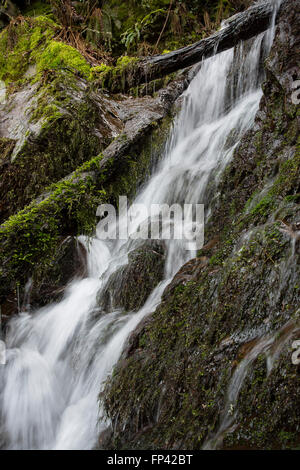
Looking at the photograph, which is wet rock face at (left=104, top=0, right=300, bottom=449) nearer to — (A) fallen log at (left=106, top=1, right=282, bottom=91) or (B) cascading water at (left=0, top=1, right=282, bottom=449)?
(B) cascading water at (left=0, top=1, right=282, bottom=449)

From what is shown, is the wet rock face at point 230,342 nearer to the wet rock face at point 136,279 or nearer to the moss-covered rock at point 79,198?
the wet rock face at point 136,279

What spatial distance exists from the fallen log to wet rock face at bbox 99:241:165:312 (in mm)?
3414

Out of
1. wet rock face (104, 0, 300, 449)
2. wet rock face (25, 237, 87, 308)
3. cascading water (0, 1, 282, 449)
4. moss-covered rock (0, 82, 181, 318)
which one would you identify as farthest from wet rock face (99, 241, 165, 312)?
moss-covered rock (0, 82, 181, 318)

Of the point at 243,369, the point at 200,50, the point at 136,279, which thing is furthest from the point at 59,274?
the point at 200,50

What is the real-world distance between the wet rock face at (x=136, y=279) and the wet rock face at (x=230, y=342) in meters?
0.73

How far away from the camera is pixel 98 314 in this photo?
4445mm

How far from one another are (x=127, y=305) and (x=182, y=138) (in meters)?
3.44

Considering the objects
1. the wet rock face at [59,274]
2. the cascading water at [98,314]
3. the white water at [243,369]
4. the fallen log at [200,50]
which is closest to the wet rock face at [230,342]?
the white water at [243,369]

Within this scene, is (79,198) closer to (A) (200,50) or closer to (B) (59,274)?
(B) (59,274)

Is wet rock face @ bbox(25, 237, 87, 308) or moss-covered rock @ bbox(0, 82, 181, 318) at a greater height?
moss-covered rock @ bbox(0, 82, 181, 318)

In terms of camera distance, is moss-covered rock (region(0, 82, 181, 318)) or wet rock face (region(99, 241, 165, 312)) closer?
A: wet rock face (region(99, 241, 165, 312))

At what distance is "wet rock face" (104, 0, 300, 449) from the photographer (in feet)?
7.22

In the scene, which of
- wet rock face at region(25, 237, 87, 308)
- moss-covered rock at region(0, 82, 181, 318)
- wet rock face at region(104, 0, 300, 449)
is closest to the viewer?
wet rock face at region(104, 0, 300, 449)
